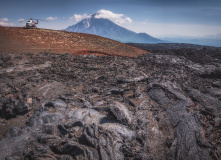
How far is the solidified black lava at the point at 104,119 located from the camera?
434 cm

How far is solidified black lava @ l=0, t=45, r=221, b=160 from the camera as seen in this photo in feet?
14.2

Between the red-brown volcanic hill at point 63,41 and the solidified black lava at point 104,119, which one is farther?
the red-brown volcanic hill at point 63,41

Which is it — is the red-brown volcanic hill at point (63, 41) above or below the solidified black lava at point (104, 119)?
above

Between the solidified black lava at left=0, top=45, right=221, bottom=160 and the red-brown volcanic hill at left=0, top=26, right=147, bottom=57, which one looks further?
the red-brown volcanic hill at left=0, top=26, right=147, bottom=57

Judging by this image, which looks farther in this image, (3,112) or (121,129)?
(3,112)

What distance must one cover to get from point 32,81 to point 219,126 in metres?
12.3

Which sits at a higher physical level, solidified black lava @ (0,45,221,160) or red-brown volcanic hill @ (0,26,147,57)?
red-brown volcanic hill @ (0,26,147,57)

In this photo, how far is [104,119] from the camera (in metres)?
5.77

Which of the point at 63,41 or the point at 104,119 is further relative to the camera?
the point at 63,41

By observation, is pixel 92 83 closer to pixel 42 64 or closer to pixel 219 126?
pixel 42 64

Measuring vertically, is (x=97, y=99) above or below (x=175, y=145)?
above

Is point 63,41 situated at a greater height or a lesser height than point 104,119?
greater

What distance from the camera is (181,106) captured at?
23.1ft

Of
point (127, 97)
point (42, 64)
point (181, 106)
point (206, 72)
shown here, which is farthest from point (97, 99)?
point (206, 72)
